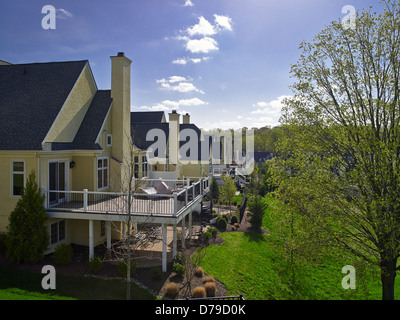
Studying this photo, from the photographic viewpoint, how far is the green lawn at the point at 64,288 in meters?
9.02

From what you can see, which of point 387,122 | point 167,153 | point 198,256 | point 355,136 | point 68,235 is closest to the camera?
point 387,122

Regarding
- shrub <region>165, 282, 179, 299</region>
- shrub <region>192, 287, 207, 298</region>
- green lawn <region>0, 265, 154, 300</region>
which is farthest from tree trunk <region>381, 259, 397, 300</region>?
green lawn <region>0, 265, 154, 300</region>

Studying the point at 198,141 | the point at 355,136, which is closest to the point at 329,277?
the point at 355,136

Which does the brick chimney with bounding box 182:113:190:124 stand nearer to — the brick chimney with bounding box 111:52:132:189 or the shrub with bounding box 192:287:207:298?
the brick chimney with bounding box 111:52:132:189

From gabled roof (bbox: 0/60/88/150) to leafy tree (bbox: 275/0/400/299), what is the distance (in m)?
11.6

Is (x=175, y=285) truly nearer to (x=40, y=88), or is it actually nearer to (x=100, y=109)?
(x=100, y=109)

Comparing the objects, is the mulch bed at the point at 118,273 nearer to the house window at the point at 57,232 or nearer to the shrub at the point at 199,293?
the shrub at the point at 199,293

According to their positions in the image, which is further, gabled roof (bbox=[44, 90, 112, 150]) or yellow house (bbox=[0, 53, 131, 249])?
gabled roof (bbox=[44, 90, 112, 150])

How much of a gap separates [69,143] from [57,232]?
179 inches

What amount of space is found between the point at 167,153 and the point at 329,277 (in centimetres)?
1705

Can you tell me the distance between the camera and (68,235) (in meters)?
14.0

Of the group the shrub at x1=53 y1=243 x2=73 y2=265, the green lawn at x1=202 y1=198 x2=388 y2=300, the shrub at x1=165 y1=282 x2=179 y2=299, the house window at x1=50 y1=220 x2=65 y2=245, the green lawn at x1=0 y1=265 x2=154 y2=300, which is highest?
the house window at x1=50 y1=220 x2=65 y2=245

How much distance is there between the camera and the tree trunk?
965 centimetres

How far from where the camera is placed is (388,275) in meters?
9.57
